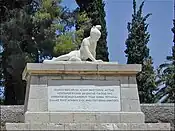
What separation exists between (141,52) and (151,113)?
11889 millimetres

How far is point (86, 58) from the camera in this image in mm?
11797

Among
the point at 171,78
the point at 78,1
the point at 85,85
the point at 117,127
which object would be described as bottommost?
the point at 117,127

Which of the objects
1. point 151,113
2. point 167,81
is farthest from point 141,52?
point 151,113

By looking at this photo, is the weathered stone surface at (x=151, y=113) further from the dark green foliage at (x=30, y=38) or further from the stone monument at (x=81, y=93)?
the dark green foliage at (x=30, y=38)

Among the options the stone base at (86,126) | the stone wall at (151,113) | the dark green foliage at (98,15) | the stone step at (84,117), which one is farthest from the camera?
the dark green foliage at (98,15)

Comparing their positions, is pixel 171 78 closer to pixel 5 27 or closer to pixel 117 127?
pixel 5 27

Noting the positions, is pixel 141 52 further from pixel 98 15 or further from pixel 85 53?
pixel 85 53

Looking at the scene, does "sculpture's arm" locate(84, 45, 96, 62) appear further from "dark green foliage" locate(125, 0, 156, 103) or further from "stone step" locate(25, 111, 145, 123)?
"dark green foliage" locate(125, 0, 156, 103)

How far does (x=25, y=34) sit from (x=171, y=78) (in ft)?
29.1

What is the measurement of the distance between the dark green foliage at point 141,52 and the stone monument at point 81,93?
491 inches

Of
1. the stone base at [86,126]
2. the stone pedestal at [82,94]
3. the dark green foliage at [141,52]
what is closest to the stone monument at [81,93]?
the stone pedestal at [82,94]

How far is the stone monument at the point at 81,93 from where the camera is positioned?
11.1m

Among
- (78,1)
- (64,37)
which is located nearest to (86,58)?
(64,37)

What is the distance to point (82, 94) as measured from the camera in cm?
1129
